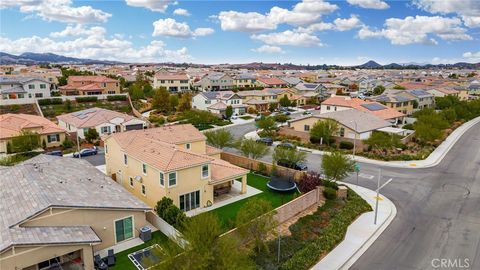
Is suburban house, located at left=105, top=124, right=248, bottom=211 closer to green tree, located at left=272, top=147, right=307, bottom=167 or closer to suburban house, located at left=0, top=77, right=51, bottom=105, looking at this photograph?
green tree, located at left=272, top=147, right=307, bottom=167

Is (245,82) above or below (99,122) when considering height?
above

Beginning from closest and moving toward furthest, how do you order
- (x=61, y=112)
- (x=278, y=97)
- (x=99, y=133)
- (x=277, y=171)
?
(x=277, y=171) < (x=99, y=133) < (x=61, y=112) < (x=278, y=97)

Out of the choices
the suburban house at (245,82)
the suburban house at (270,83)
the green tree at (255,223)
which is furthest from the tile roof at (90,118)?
the suburban house at (270,83)

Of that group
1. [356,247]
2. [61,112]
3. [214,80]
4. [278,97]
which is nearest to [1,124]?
[61,112]

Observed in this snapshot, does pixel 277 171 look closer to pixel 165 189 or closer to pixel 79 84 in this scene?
pixel 165 189

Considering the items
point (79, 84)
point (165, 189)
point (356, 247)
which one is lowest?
point (356, 247)

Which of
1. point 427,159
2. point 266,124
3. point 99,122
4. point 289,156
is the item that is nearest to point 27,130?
point 99,122

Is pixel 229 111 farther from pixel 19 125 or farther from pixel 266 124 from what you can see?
pixel 19 125
